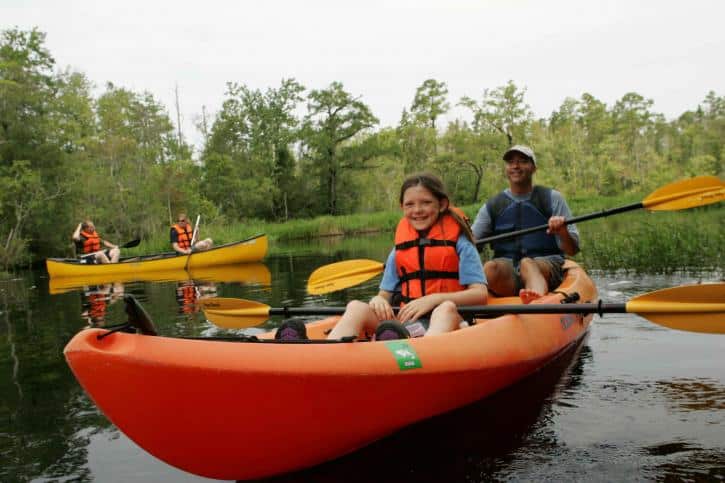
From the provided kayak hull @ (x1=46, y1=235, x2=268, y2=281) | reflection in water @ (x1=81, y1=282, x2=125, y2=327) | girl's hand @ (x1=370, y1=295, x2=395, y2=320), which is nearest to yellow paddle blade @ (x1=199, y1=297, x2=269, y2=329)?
girl's hand @ (x1=370, y1=295, x2=395, y2=320)

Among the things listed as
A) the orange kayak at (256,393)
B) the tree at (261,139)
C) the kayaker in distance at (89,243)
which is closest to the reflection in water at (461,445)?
the orange kayak at (256,393)

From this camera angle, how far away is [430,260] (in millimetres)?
3246

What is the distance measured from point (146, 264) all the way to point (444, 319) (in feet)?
35.1

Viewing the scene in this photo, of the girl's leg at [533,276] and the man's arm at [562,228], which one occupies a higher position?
the man's arm at [562,228]

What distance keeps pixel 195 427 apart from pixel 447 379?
0.99 meters

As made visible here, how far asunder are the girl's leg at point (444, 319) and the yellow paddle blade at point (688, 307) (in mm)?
817

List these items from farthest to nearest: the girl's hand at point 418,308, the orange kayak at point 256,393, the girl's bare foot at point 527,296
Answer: the girl's bare foot at point 527,296, the girl's hand at point 418,308, the orange kayak at point 256,393

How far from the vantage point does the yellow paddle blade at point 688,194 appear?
4504mm

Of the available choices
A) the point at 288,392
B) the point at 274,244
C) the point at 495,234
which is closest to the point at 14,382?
the point at 288,392

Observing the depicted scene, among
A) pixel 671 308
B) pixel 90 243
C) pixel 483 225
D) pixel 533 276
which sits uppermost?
pixel 90 243

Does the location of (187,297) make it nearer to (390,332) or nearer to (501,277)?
(501,277)

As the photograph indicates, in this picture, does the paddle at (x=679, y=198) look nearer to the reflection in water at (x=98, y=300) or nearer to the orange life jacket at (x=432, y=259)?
the orange life jacket at (x=432, y=259)

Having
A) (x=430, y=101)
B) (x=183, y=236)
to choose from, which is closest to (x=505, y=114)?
(x=430, y=101)

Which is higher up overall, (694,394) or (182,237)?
(182,237)
